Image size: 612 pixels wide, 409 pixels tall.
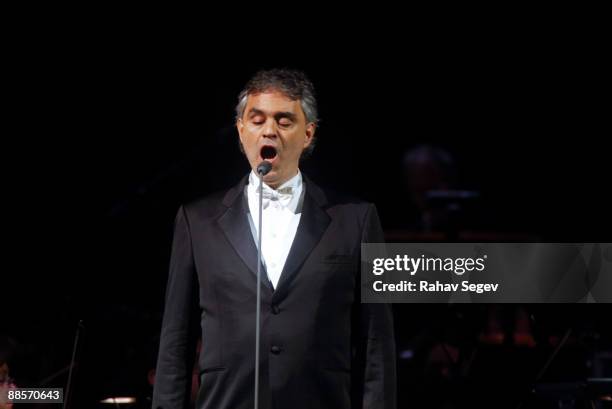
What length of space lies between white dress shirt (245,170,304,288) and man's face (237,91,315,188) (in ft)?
0.11

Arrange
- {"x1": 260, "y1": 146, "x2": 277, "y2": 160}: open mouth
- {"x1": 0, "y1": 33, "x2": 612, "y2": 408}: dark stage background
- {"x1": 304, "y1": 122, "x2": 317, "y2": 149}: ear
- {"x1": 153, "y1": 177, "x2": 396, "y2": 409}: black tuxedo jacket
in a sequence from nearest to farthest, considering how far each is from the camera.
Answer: {"x1": 153, "y1": 177, "x2": 396, "y2": 409}: black tuxedo jacket
{"x1": 260, "y1": 146, "x2": 277, "y2": 160}: open mouth
{"x1": 304, "y1": 122, "x2": 317, "y2": 149}: ear
{"x1": 0, "y1": 33, "x2": 612, "y2": 408}: dark stage background

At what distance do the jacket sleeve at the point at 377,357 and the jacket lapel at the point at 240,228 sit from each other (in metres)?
0.31

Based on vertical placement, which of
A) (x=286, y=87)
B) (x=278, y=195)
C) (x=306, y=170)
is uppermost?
(x=306, y=170)

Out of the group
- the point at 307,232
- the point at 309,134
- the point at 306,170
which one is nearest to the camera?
the point at 307,232

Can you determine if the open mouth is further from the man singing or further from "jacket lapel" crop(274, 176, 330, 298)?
"jacket lapel" crop(274, 176, 330, 298)

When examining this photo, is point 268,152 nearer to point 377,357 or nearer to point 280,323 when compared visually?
point 280,323

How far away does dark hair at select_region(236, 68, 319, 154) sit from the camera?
2881mm

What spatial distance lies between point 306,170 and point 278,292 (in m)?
2.52

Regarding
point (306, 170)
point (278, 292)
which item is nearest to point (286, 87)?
point (278, 292)

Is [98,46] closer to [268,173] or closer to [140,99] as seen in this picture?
[140,99]

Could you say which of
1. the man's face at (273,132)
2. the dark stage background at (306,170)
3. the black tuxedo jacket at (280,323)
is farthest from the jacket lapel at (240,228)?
the dark stage background at (306,170)

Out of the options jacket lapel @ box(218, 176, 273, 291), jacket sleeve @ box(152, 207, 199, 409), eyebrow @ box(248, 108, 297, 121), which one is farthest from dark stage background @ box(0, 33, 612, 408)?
eyebrow @ box(248, 108, 297, 121)

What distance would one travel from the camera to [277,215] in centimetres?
291

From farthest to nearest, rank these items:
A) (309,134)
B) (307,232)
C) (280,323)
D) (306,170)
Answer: (306,170), (309,134), (307,232), (280,323)
